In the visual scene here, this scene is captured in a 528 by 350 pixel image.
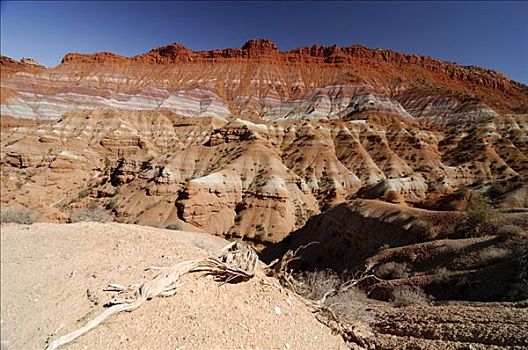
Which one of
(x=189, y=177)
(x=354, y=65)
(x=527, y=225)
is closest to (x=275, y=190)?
(x=189, y=177)

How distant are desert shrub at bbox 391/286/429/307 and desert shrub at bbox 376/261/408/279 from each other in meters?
2.63

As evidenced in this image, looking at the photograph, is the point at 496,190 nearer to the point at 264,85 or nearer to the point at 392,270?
the point at 392,270

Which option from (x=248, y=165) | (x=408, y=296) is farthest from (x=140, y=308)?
(x=248, y=165)

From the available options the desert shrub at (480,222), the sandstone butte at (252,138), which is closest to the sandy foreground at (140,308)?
the sandstone butte at (252,138)

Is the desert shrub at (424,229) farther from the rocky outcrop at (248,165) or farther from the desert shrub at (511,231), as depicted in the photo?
the rocky outcrop at (248,165)

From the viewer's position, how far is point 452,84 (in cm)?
10000

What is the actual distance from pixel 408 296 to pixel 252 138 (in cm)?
4152

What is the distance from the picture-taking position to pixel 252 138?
50594 millimetres

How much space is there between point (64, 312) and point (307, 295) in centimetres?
408

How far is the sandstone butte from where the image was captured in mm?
39000

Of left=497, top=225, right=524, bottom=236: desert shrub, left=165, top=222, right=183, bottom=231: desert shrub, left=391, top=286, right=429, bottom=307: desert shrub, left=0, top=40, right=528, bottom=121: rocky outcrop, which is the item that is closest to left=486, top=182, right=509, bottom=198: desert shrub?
left=497, top=225, right=524, bottom=236: desert shrub

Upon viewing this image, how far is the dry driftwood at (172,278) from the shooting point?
161 inches

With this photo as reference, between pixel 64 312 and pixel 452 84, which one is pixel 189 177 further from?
pixel 452 84

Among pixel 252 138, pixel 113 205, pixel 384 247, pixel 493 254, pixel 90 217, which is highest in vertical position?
pixel 252 138
